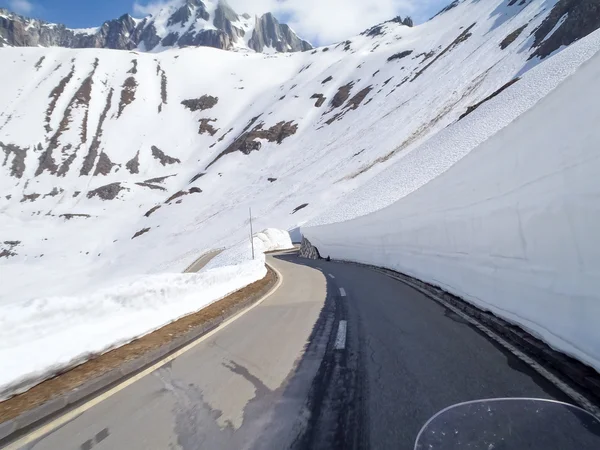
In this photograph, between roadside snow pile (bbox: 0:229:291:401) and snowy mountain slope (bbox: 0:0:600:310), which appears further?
snowy mountain slope (bbox: 0:0:600:310)

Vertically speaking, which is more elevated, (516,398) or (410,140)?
(410,140)

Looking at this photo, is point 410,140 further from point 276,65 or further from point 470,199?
point 276,65

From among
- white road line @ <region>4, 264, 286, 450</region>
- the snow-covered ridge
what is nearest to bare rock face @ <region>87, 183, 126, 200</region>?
the snow-covered ridge

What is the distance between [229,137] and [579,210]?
4742 inches

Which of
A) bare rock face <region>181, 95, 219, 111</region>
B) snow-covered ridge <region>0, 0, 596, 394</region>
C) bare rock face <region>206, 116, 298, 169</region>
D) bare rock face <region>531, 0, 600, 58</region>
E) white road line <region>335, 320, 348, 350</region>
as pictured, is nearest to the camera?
white road line <region>335, 320, 348, 350</region>

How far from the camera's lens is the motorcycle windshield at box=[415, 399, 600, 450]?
278cm

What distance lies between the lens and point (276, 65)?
571 feet

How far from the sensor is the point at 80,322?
642 centimetres

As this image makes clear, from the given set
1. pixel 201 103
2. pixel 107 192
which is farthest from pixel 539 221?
pixel 201 103

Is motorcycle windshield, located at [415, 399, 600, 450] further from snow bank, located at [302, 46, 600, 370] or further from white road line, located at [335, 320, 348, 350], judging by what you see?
white road line, located at [335, 320, 348, 350]

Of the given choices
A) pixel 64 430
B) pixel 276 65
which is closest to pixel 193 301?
pixel 64 430

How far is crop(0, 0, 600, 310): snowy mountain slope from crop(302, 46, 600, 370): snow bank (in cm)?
3193

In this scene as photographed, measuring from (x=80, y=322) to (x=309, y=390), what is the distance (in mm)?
4201

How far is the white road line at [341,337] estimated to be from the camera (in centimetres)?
602
